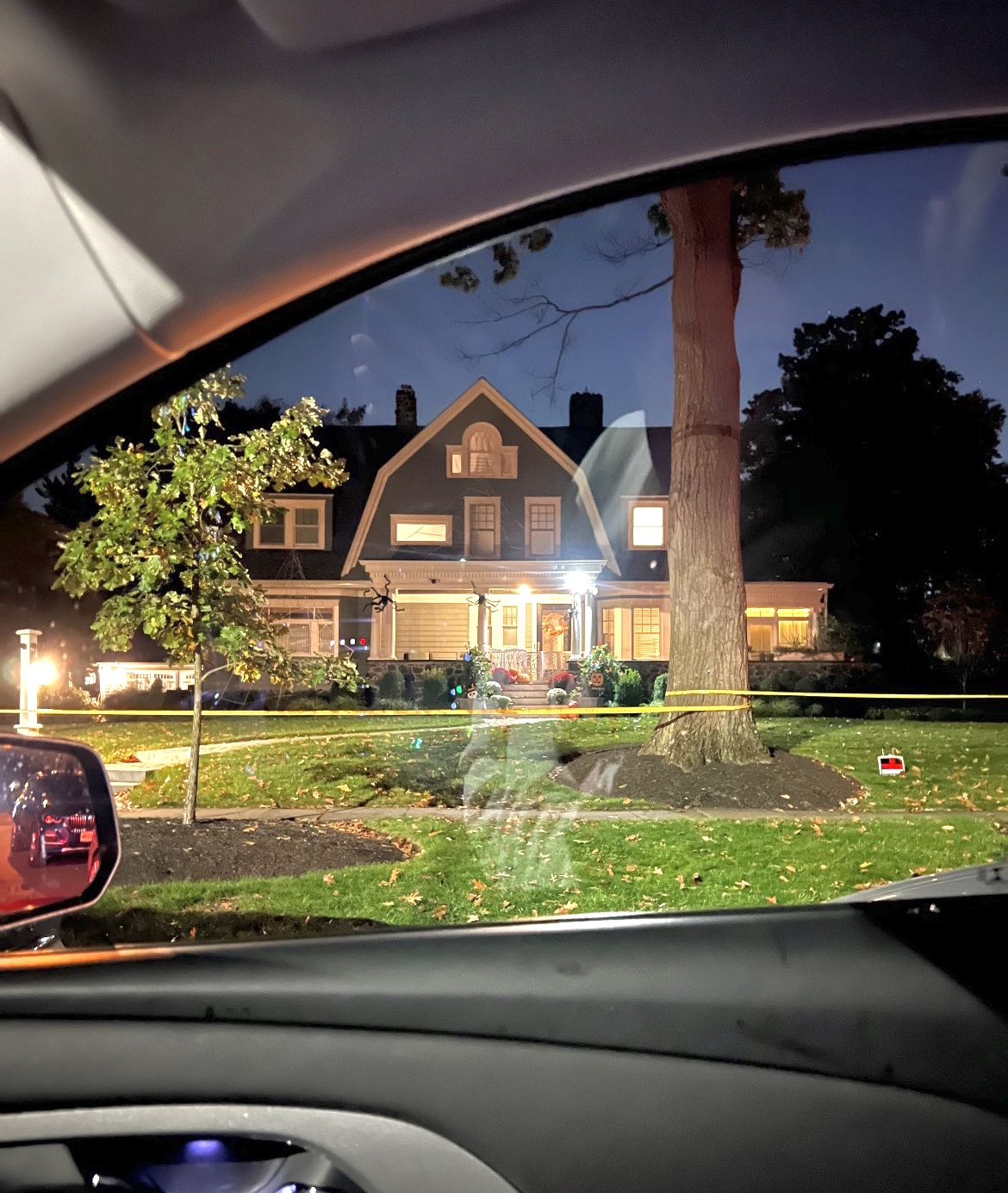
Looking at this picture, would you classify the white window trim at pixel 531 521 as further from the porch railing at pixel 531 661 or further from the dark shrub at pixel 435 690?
the dark shrub at pixel 435 690

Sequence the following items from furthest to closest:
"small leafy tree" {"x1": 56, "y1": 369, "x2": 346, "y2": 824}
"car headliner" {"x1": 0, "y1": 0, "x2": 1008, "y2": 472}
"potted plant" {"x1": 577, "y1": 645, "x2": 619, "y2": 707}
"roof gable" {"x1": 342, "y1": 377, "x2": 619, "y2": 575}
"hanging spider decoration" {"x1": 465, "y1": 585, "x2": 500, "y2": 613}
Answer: "potted plant" {"x1": 577, "y1": 645, "x2": 619, "y2": 707}, "hanging spider decoration" {"x1": 465, "y1": 585, "x2": 500, "y2": 613}, "roof gable" {"x1": 342, "y1": 377, "x2": 619, "y2": 575}, "small leafy tree" {"x1": 56, "y1": 369, "x2": 346, "y2": 824}, "car headliner" {"x1": 0, "y1": 0, "x2": 1008, "y2": 472}

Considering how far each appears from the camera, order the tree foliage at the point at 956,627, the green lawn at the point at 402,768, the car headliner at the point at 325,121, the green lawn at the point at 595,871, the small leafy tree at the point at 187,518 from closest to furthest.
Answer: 1. the car headliner at the point at 325,121
2. the small leafy tree at the point at 187,518
3. the green lawn at the point at 595,871
4. the green lawn at the point at 402,768
5. the tree foliage at the point at 956,627

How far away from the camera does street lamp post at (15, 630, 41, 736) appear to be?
5.30 ft

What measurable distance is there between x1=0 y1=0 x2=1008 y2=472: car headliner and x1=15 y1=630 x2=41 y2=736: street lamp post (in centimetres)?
32

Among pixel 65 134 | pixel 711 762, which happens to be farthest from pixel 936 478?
pixel 65 134

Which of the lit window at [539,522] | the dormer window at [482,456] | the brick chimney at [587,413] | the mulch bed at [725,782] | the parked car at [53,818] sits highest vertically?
the brick chimney at [587,413]

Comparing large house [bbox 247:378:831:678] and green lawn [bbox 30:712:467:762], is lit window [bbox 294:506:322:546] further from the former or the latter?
green lawn [bbox 30:712:467:762]

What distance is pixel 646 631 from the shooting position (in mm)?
2857

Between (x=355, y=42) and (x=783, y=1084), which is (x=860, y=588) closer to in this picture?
(x=783, y=1084)

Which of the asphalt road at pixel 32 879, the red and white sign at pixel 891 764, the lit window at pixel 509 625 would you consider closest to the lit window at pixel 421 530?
the lit window at pixel 509 625

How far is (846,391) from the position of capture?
2832 millimetres

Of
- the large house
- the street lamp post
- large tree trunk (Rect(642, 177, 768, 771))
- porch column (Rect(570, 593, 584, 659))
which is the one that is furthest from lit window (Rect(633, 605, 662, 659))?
the street lamp post

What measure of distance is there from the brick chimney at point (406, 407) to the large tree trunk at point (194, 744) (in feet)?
2.13

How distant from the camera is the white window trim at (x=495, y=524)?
97.5 inches
